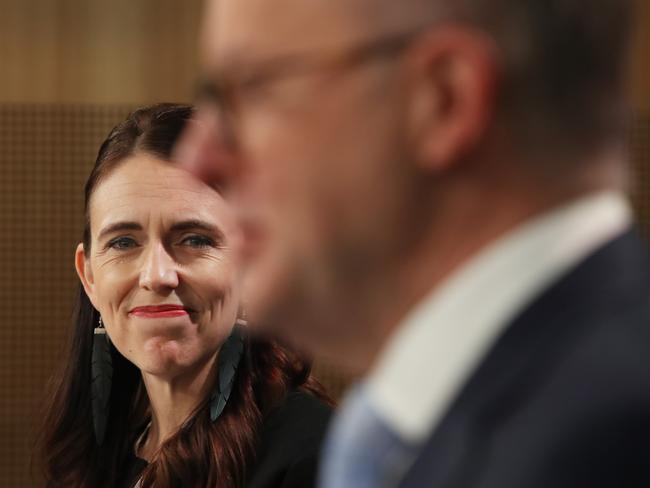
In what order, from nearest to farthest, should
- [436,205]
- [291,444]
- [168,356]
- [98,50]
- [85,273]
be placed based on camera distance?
1. [436,205]
2. [291,444]
3. [168,356]
4. [85,273]
5. [98,50]

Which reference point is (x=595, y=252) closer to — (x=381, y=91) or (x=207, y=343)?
(x=381, y=91)

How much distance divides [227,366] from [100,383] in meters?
0.37

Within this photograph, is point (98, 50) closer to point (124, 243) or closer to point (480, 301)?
point (124, 243)

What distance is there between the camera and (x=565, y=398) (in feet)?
2.25

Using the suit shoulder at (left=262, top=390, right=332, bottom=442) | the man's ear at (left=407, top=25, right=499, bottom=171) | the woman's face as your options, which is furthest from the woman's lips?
the man's ear at (left=407, top=25, right=499, bottom=171)

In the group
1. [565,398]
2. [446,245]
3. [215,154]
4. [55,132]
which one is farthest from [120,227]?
[55,132]

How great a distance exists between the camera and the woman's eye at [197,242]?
2.01 m

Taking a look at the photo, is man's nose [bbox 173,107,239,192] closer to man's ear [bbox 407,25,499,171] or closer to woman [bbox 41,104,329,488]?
man's ear [bbox 407,25,499,171]

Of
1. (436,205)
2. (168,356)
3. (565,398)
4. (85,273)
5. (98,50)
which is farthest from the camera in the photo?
(98,50)

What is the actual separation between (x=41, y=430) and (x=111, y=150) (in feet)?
2.16

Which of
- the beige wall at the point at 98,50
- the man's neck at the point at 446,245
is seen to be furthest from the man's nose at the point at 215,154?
the beige wall at the point at 98,50

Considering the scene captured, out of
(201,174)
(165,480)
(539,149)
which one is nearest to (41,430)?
(165,480)

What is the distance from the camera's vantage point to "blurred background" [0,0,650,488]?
4969 mm

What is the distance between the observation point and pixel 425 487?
0.72 m
